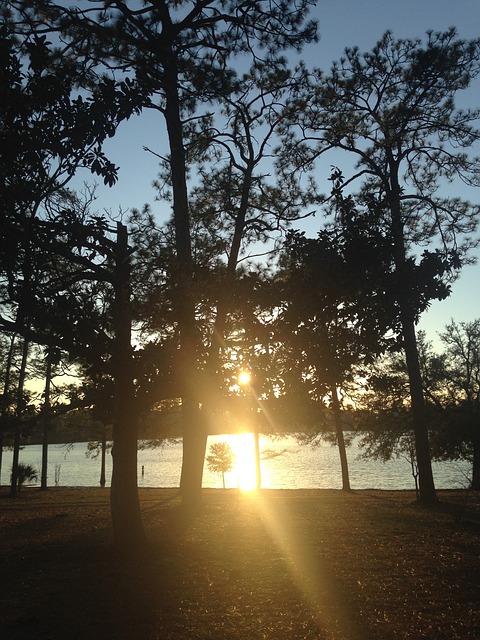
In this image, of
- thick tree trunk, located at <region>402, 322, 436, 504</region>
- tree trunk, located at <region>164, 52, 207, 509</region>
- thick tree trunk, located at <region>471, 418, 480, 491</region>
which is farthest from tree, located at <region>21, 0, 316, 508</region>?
thick tree trunk, located at <region>471, 418, 480, 491</region>

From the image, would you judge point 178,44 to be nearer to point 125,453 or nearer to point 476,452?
point 125,453

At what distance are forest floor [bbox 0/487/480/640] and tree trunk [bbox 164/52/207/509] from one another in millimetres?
2388

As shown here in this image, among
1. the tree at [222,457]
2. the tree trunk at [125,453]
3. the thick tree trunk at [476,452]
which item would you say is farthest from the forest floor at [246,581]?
the tree at [222,457]

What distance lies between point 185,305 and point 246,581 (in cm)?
465

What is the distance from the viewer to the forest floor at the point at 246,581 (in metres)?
6.62

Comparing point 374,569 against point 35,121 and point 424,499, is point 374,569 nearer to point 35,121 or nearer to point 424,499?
point 35,121

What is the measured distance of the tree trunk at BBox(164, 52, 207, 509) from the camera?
32.3 feet

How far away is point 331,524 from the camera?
14727mm

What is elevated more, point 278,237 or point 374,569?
point 278,237

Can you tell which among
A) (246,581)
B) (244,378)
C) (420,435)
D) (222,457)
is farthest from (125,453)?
(222,457)

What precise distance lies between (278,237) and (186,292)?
973cm

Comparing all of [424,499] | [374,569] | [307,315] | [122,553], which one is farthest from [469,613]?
[424,499]

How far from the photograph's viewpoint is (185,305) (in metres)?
9.93

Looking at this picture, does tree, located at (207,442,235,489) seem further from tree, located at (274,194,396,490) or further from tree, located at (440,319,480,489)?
tree, located at (274,194,396,490)
